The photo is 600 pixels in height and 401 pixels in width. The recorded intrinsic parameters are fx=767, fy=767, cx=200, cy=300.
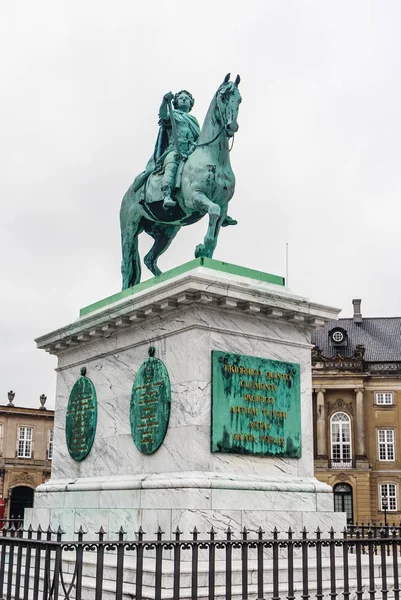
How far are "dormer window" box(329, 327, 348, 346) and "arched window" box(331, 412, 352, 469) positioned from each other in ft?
18.2

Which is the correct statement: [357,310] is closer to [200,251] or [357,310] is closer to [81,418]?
[81,418]

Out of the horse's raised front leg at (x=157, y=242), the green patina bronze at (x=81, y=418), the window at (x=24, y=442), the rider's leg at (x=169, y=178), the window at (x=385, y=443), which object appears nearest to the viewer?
the rider's leg at (x=169, y=178)

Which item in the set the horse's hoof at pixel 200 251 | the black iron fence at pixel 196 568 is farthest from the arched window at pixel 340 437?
the horse's hoof at pixel 200 251

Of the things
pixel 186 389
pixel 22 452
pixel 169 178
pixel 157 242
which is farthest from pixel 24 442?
pixel 186 389

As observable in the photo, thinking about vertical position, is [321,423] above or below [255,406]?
above

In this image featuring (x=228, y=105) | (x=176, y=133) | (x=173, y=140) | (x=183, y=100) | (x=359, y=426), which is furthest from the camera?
(x=359, y=426)

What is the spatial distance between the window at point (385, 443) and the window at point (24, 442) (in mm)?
25432

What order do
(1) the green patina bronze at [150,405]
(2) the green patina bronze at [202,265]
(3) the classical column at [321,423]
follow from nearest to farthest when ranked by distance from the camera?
1. (1) the green patina bronze at [150,405]
2. (2) the green patina bronze at [202,265]
3. (3) the classical column at [321,423]

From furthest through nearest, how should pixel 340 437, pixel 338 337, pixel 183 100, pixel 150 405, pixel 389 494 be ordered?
pixel 338 337 < pixel 340 437 < pixel 389 494 < pixel 183 100 < pixel 150 405

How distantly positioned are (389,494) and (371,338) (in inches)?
472

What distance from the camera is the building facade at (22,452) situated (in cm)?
5347

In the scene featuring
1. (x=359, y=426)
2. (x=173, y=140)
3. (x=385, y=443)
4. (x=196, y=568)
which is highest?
(x=359, y=426)

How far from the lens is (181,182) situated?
10383 millimetres

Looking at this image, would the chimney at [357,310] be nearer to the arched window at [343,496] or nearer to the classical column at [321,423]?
the classical column at [321,423]
